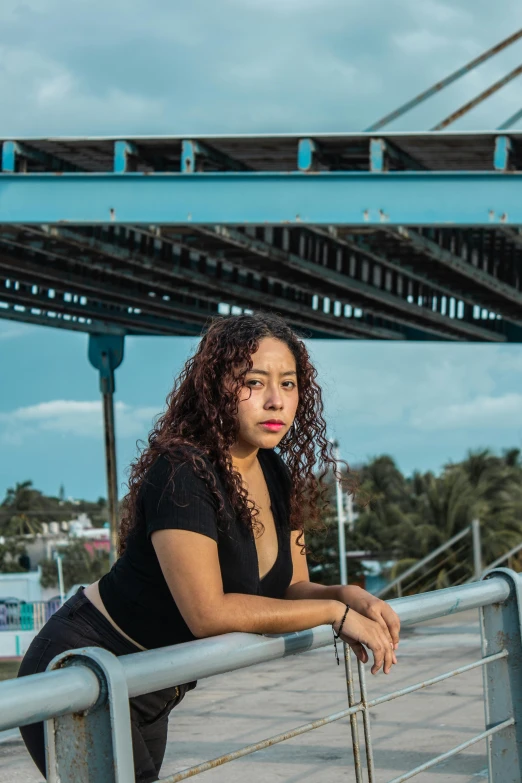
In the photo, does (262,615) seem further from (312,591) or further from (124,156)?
(124,156)

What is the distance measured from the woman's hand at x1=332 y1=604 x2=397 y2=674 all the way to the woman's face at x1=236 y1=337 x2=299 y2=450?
0.42 metres

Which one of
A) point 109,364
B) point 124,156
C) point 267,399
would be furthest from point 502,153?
point 109,364

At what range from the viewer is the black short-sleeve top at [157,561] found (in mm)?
2203

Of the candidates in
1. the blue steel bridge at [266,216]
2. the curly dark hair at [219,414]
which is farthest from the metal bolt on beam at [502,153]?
the curly dark hair at [219,414]

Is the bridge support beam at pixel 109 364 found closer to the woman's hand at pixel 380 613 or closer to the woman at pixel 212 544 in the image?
the woman at pixel 212 544

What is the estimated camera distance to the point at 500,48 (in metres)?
12.7

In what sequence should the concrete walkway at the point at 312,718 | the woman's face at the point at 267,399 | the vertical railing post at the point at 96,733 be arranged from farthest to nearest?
the concrete walkway at the point at 312,718 < the woman's face at the point at 267,399 < the vertical railing post at the point at 96,733

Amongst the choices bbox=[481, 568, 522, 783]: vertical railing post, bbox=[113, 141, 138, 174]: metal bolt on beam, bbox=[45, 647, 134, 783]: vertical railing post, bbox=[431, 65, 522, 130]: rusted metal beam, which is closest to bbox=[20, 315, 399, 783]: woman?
bbox=[45, 647, 134, 783]: vertical railing post

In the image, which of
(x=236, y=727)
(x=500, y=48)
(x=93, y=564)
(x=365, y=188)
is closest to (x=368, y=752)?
(x=236, y=727)

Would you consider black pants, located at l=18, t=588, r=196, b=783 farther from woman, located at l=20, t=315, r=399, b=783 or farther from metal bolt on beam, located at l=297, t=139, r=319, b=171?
metal bolt on beam, located at l=297, t=139, r=319, b=171

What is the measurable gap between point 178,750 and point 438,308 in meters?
9.19

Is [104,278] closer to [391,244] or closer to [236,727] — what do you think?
[391,244]

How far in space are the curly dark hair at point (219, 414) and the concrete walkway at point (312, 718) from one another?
113 inches

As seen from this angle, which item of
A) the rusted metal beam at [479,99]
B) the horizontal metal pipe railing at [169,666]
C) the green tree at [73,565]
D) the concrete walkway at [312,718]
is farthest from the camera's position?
the green tree at [73,565]
